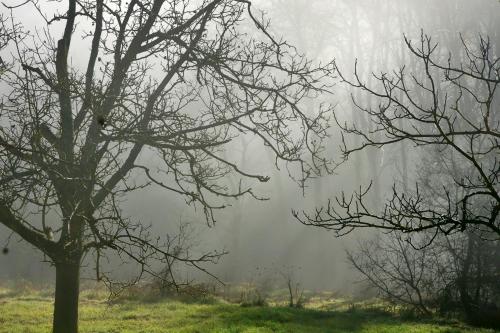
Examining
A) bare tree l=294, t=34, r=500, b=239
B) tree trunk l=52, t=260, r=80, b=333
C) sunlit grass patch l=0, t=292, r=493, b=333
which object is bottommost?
sunlit grass patch l=0, t=292, r=493, b=333

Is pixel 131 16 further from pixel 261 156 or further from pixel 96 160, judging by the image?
pixel 261 156

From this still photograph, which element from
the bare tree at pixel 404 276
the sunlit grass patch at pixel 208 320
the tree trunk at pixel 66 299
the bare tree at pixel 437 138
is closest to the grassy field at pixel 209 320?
the sunlit grass patch at pixel 208 320

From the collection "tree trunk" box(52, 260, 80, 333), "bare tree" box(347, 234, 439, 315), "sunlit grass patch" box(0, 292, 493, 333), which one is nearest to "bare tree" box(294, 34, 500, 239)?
"bare tree" box(347, 234, 439, 315)

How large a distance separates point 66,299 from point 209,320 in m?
4.75

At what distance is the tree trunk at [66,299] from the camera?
723 centimetres

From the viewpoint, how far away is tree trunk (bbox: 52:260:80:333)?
723cm

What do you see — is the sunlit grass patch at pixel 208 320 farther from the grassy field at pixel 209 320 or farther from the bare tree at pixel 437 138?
the bare tree at pixel 437 138

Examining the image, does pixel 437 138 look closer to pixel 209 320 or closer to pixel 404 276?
pixel 209 320

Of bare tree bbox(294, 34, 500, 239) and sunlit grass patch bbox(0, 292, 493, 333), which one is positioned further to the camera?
sunlit grass patch bbox(0, 292, 493, 333)

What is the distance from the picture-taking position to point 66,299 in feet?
24.0

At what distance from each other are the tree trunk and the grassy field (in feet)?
10.0

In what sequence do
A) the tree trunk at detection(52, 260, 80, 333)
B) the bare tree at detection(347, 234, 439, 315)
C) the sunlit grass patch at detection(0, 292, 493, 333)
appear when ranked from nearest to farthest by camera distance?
1. the tree trunk at detection(52, 260, 80, 333)
2. the sunlit grass patch at detection(0, 292, 493, 333)
3. the bare tree at detection(347, 234, 439, 315)

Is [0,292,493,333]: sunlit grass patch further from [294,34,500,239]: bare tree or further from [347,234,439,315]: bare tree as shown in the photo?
[294,34,500,239]: bare tree

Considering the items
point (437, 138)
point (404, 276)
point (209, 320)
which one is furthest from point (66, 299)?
point (404, 276)
